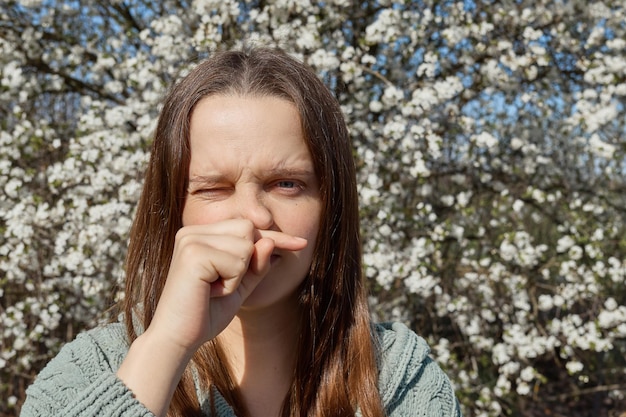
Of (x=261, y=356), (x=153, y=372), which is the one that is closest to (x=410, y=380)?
(x=261, y=356)

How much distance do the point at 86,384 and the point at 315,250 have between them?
47 cm

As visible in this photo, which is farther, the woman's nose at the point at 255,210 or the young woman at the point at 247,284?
the woman's nose at the point at 255,210

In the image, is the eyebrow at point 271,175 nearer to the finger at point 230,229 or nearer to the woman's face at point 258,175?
the woman's face at point 258,175

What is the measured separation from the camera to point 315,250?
128 centimetres

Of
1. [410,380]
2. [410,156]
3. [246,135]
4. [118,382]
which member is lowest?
[410,380]

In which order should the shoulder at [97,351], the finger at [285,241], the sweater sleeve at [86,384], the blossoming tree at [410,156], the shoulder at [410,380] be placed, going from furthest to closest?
the blossoming tree at [410,156], the shoulder at [410,380], the shoulder at [97,351], the finger at [285,241], the sweater sleeve at [86,384]

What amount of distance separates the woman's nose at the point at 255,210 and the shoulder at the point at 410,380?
0.44 meters

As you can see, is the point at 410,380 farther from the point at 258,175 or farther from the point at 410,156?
the point at 410,156

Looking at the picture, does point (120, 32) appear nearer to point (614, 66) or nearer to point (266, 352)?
point (614, 66)

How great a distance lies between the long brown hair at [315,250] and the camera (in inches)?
49.1

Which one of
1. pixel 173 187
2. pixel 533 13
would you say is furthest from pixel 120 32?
pixel 173 187

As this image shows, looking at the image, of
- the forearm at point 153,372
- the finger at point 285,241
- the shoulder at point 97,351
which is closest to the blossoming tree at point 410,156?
the shoulder at point 97,351

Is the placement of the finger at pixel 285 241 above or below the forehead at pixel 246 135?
below

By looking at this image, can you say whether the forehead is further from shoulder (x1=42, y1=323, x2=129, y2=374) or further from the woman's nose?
shoulder (x1=42, y1=323, x2=129, y2=374)
